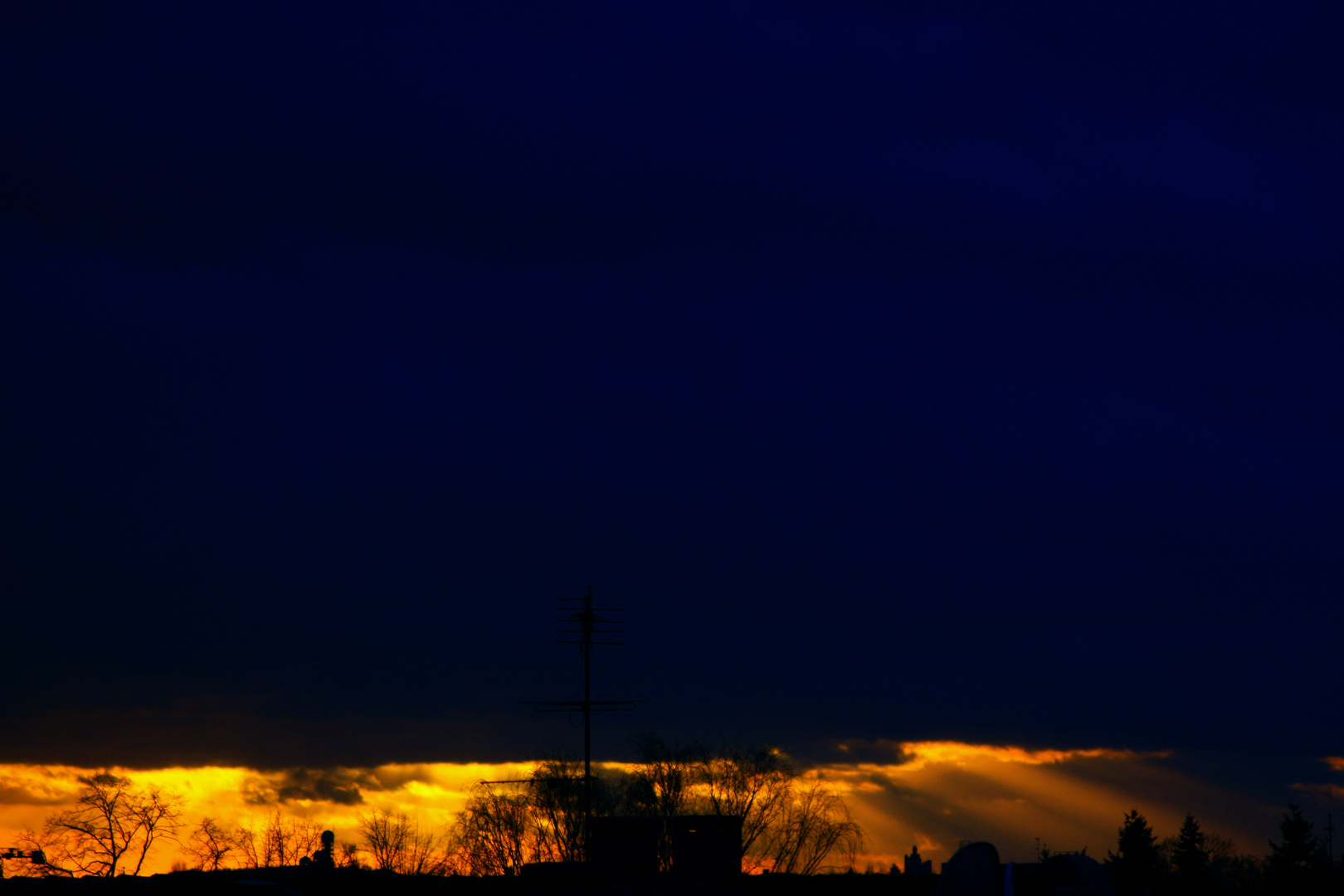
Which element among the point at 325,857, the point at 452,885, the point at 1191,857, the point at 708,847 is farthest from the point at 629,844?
the point at 1191,857

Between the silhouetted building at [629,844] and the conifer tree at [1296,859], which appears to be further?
the conifer tree at [1296,859]

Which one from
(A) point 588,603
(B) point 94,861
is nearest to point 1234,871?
(A) point 588,603

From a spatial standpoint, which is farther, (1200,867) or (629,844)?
(1200,867)

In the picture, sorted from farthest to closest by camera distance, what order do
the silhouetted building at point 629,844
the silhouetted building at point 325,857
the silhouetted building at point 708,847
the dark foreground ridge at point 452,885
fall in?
the silhouetted building at point 325,857
the silhouetted building at point 708,847
the silhouetted building at point 629,844
the dark foreground ridge at point 452,885

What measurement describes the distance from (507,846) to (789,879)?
53933 millimetres

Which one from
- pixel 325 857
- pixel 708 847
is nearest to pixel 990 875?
pixel 708 847

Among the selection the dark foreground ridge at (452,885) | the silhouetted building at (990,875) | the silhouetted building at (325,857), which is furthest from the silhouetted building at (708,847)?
the silhouetted building at (325,857)

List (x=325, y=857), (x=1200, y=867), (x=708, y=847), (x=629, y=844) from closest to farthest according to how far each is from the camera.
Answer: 1. (x=629, y=844)
2. (x=708, y=847)
3. (x=325, y=857)
4. (x=1200, y=867)

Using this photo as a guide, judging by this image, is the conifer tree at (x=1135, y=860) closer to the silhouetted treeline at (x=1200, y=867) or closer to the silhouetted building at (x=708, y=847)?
the silhouetted treeline at (x=1200, y=867)

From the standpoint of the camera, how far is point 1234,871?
14162 cm

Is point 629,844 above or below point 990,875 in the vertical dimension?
above

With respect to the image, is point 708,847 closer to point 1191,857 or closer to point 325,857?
point 325,857

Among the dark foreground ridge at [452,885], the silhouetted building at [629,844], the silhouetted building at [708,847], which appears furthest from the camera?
the silhouetted building at [708,847]

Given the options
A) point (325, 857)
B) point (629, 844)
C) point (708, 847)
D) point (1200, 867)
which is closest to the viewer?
point (629, 844)
